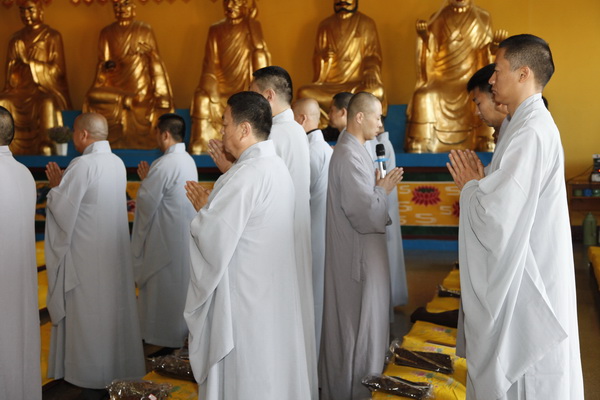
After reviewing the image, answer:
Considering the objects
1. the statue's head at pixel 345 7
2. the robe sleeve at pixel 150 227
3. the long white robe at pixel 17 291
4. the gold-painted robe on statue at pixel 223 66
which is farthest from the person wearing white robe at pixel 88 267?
the statue's head at pixel 345 7

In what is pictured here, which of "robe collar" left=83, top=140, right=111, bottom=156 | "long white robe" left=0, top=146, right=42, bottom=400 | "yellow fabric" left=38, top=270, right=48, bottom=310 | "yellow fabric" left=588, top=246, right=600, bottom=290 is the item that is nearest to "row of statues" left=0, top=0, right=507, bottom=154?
"yellow fabric" left=588, top=246, right=600, bottom=290

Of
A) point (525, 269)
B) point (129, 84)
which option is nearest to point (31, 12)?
point (129, 84)

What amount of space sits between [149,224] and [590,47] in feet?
20.2

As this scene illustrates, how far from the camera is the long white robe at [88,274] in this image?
361cm

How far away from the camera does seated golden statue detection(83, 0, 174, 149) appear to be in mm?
9188

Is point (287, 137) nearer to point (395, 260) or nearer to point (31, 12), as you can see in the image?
point (395, 260)

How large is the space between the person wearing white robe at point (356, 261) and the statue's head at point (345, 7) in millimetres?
5442

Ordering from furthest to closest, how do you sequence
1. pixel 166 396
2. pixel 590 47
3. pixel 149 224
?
pixel 590 47, pixel 149 224, pixel 166 396

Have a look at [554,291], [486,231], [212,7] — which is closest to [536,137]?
[486,231]

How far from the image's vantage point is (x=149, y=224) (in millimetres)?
4570

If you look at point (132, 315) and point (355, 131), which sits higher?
point (355, 131)

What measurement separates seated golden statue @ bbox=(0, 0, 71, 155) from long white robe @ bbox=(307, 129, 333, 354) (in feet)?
20.7

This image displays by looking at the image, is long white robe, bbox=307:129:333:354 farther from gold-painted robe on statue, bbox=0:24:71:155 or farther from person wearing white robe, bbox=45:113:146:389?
gold-painted robe on statue, bbox=0:24:71:155

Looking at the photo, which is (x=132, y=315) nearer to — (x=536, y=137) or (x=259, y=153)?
(x=259, y=153)
